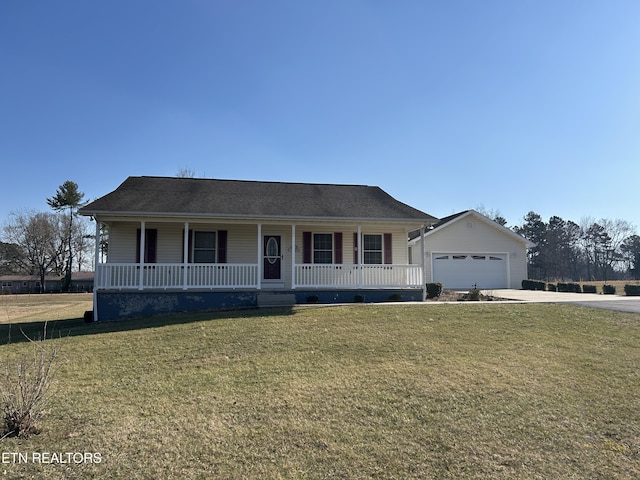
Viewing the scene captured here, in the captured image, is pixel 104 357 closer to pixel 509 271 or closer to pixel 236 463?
pixel 236 463

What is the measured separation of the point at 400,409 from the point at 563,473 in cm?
182

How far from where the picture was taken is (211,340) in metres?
8.20

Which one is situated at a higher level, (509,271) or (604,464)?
(509,271)

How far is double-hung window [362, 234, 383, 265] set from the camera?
50.9 feet

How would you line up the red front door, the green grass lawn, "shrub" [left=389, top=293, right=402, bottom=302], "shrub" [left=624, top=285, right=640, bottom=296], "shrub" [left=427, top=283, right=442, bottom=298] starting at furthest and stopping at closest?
"shrub" [left=624, top=285, right=640, bottom=296]
"shrub" [left=427, top=283, right=442, bottom=298]
the red front door
"shrub" [left=389, top=293, right=402, bottom=302]
the green grass lawn

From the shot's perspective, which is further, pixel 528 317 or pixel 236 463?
pixel 528 317

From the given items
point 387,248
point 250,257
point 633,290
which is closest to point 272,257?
point 250,257

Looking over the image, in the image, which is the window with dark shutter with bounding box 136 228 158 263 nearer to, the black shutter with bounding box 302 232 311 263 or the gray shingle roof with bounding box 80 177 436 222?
the gray shingle roof with bounding box 80 177 436 222

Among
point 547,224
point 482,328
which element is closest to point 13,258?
point 482,328

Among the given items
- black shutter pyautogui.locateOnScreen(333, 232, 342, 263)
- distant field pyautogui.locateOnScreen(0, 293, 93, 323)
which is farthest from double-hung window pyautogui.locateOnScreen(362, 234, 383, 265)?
distant field pyautogui.locateOnScreen(0, 293, 93, 323)

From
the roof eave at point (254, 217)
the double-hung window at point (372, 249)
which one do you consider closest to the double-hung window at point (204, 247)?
the roof eave at point (254, 217)

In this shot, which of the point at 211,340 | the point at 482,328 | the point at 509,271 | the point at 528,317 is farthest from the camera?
the point at 509,271

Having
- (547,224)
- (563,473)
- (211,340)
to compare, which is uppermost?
(547,224)

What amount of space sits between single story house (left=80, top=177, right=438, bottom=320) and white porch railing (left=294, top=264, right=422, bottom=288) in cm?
4
